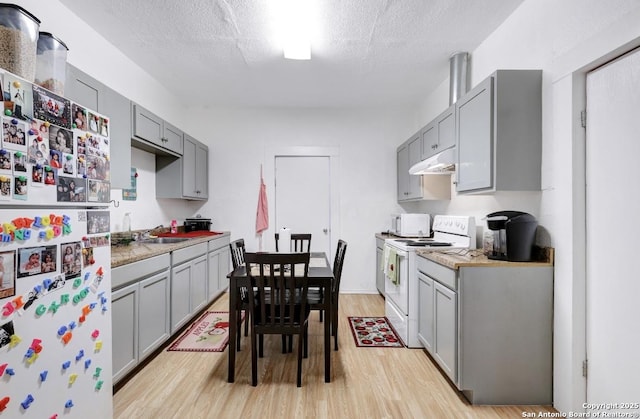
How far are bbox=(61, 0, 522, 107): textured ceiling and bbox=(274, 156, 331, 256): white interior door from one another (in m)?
0.95

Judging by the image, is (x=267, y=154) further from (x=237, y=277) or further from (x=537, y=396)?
(x=537, y=396)

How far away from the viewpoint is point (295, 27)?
8.39 feet

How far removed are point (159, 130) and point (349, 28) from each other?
2.07 meters

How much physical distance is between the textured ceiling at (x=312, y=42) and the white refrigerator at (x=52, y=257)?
133 cm

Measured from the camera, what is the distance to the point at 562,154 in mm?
1864

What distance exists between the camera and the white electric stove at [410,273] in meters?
2.78

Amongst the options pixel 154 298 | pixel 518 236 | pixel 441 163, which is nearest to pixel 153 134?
pixel 154 298

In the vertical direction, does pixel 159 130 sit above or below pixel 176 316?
above

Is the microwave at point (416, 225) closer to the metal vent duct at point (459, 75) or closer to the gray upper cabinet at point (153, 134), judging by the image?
the metal vent duct at point (459, 75)

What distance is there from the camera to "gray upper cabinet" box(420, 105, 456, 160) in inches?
108

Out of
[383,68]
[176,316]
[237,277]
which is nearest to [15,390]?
[237,277]

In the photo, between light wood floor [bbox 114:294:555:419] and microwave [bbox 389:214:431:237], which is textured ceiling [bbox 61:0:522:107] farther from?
light wood floor [bbox 114:294:555:419]

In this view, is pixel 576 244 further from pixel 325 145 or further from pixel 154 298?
pixel 325 145

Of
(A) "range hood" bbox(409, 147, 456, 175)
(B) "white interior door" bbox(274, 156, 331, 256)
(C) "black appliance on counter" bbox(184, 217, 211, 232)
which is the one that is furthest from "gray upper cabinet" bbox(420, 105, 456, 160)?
(C) "black appliance on counter" bbox(184, 217, 211, 232)
